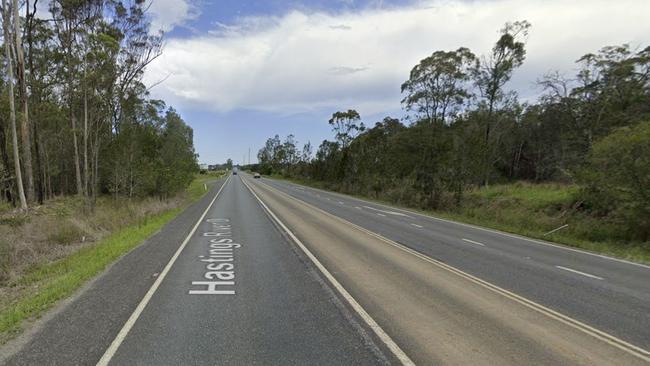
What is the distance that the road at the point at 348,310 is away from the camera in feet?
15.4

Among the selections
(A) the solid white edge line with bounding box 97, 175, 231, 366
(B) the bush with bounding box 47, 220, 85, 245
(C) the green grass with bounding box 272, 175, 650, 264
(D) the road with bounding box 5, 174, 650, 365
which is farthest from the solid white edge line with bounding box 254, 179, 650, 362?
(B) the bush with bounding box 47, 220, 85, 245

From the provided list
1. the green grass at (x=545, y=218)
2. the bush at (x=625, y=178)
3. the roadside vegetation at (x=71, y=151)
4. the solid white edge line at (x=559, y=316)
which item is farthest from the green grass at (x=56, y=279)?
the bush at (x=625, y=178)

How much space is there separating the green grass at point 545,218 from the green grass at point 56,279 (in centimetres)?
1385

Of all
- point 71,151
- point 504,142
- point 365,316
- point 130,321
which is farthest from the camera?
point 504,142

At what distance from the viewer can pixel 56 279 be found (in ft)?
26.2

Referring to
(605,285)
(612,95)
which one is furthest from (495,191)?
(605,285)

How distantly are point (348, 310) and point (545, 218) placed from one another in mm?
18405

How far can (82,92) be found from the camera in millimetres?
26203

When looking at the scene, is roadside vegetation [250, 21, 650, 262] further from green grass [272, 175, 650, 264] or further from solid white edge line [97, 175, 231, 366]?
solid white edge line [97, 175, 231, 366]

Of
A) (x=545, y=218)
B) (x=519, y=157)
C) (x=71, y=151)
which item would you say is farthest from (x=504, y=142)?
(x=71, y=151)

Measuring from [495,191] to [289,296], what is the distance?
90.7 ft

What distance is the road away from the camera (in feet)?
15.4

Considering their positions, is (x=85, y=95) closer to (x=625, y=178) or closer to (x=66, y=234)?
(x=66, y=234)

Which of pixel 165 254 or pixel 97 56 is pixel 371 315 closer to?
pixel 165 254
